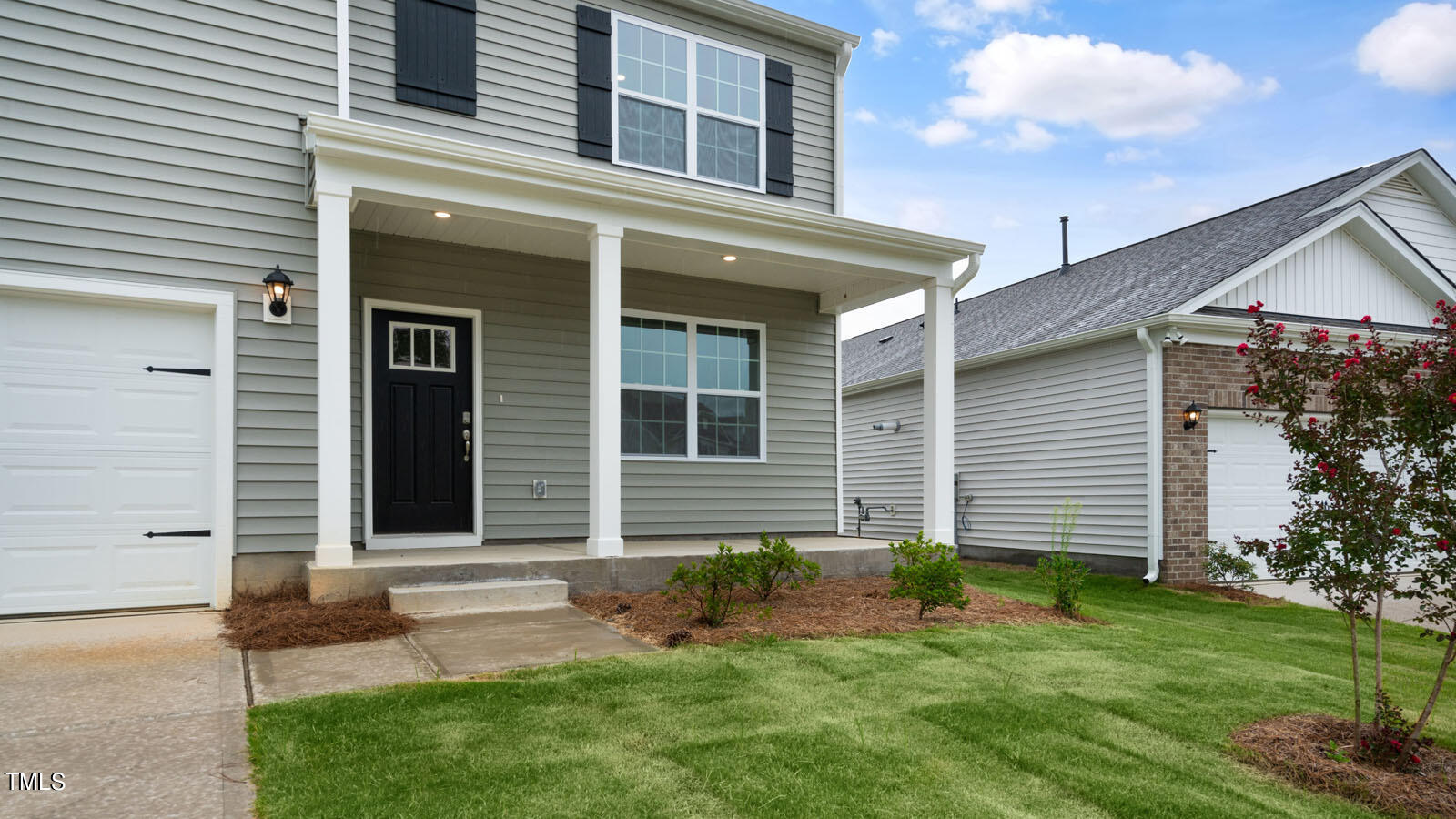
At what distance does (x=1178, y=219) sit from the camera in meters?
32.2

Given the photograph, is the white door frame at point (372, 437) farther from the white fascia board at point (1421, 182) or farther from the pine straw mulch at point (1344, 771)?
the white fascia board at point (1421, 182)

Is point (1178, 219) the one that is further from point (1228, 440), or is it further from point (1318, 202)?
point (1228, 440)

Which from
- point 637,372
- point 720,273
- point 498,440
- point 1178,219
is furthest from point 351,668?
point 1178,219

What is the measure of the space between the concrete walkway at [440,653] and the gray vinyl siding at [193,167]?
1.85m

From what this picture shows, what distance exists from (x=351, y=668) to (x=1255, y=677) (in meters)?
4.74

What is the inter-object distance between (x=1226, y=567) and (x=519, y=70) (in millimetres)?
9146

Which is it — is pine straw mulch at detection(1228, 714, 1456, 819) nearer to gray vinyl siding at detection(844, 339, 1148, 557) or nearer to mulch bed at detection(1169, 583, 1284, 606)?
mulch bed at detection(1169, 583, 1284, 606)

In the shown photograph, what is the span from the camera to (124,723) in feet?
10.3

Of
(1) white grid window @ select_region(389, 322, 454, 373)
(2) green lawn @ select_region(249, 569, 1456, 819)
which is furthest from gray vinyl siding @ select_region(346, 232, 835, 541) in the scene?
(2) green lawn @ select_region(249, 569, 1456, 819)

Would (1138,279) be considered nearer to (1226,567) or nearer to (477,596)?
(1226,567)

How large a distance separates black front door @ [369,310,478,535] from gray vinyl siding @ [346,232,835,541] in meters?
0.16

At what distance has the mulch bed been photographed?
8562 mm

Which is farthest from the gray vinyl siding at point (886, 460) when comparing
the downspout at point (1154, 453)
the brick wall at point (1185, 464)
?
the brick wall at point (1185, 464)

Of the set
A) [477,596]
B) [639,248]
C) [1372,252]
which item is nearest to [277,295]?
[477,596]
